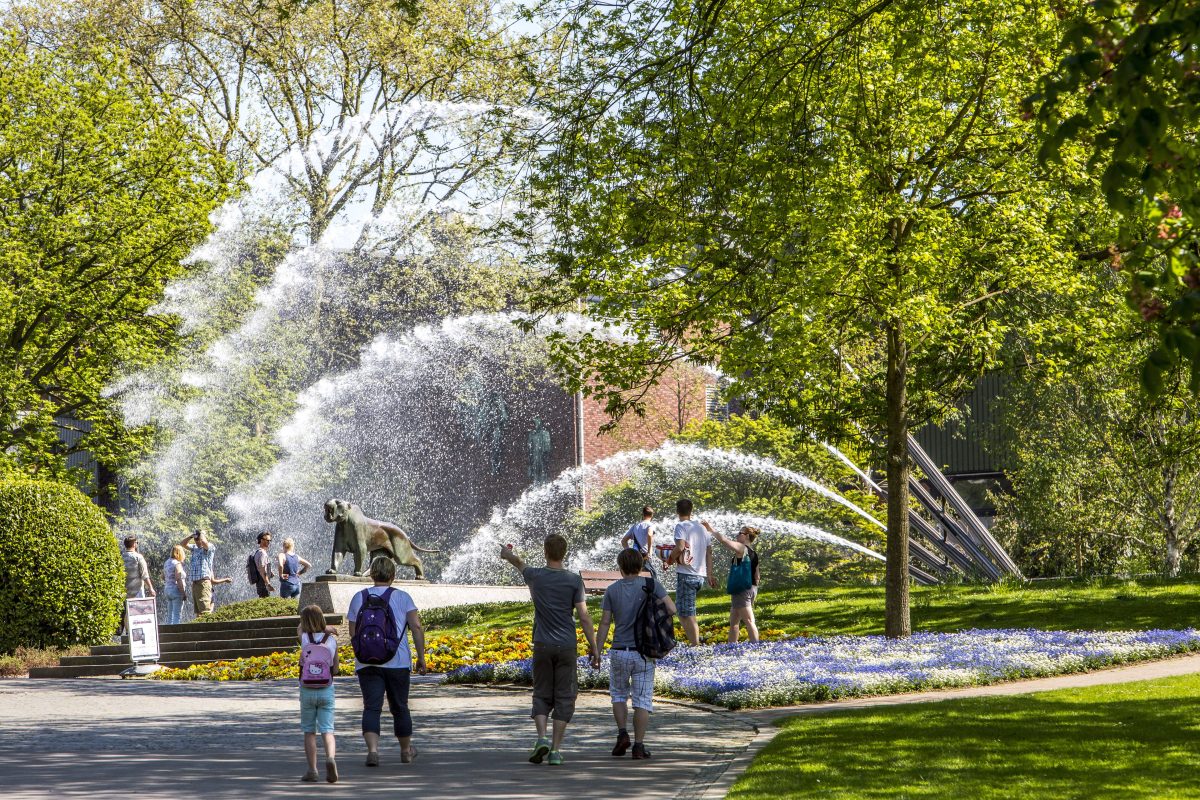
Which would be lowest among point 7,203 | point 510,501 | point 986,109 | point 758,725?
point 758,725

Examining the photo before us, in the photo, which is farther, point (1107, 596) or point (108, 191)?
point (108, 191)

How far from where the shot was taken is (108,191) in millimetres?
32688

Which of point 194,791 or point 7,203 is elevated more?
point 7,203

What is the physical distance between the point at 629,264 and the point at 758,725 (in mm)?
6496

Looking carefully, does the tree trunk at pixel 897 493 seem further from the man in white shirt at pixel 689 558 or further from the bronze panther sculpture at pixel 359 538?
the bronze panther sculpture at pixel 359 538

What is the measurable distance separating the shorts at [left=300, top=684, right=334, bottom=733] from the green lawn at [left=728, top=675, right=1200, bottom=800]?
299 cm

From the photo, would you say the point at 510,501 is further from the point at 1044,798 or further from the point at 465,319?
the point at 1044,798

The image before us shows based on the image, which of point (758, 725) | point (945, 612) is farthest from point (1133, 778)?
point (945, 612)

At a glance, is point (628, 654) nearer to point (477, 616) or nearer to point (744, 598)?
point (744, 598)

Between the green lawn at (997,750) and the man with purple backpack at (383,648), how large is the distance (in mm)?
2691

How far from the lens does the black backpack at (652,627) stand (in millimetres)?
10570

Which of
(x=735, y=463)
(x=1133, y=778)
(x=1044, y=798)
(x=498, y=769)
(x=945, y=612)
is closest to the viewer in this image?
(x=1044, y=798)

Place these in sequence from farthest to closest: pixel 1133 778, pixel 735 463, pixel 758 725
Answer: pixel 735 463
pixel 758 725
pixel 1133 778

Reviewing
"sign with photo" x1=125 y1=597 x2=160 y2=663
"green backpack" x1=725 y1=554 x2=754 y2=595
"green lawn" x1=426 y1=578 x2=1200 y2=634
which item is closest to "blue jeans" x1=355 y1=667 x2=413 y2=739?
"green backpack" x1=725 y1=554 x2=754 y2=595
